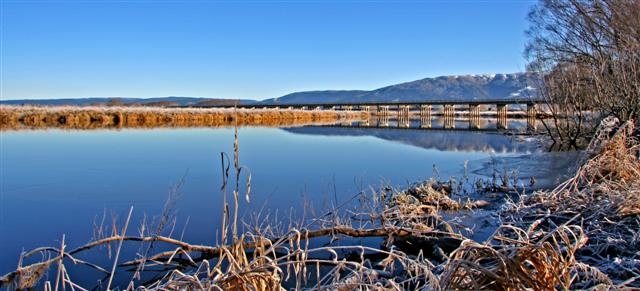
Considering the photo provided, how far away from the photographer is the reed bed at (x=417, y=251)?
2645 mm

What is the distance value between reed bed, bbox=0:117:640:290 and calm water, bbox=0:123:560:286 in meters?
0.87

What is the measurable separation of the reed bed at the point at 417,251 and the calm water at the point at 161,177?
0.87m

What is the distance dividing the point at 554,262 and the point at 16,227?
270 inches

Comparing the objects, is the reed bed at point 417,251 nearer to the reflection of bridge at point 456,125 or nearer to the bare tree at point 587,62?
the bare tree at point 587,62

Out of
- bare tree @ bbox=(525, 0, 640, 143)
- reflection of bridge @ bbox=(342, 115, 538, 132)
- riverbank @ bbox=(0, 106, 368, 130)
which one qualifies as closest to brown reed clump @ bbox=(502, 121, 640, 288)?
bare tree @ bbox=(525, 0, 640, 143)

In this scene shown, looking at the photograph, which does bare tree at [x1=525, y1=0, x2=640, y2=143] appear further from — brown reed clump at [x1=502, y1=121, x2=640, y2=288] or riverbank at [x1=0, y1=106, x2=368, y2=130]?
riverbank at [x1=0, y1=106, x2=368, y2=130]

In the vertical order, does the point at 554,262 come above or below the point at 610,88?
below

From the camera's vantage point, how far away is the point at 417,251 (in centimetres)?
577

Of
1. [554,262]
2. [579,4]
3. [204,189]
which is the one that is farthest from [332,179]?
[579,4]

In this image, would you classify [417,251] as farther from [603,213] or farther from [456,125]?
[456,125]

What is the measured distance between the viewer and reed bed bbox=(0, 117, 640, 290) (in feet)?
8.68

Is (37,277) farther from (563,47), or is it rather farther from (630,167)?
(563,47)

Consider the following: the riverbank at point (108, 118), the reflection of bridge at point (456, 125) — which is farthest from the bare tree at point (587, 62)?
the riverbank at point (108, 118)

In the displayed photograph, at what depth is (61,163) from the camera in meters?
14.4
